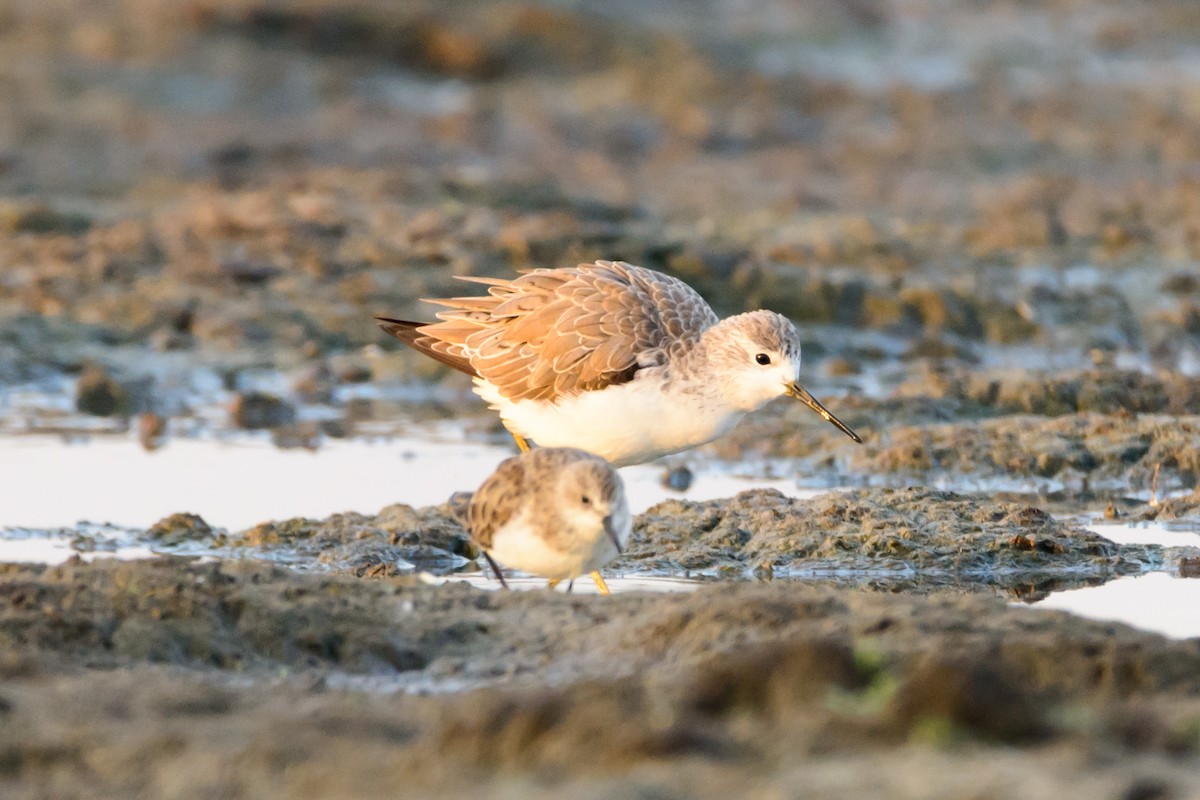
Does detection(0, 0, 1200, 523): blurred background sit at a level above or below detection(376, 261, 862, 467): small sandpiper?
above

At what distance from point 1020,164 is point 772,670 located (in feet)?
43.6

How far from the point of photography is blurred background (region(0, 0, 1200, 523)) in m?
10.6

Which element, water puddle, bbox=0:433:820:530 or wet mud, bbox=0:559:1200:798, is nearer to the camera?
wet mud, bbox=0:559:1200:798

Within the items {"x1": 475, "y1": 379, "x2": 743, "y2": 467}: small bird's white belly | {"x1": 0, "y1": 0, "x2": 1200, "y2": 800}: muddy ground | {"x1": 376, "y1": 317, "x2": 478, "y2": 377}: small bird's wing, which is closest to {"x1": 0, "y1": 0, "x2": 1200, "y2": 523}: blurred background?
{"x1": 0, "y1": 0, "x2": 1200, "y2": 800}: muddy ground

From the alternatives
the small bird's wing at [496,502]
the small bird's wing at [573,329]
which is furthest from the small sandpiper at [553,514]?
the small bird's wing at [573,329]

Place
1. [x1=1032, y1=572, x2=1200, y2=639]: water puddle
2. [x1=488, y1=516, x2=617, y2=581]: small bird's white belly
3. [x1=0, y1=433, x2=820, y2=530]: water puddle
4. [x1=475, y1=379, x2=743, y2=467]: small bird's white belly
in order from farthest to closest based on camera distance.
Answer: [x1=0, y1=433, x2=820, y2=530]: water puddle < [x1=475, y1=379, x2=743, y2=467]: small bird's white belly < [x1=1032, y1=572, x2=1200, y2=639]: water puddle < [x1=488, y1=516, x2=617, y2=581]: small bird's white belly

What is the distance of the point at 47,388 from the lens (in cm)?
1034

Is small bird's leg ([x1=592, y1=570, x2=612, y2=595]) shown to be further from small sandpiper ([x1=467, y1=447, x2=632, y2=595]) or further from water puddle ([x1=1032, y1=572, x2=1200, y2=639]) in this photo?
water puddle ([x1=1032, y1=572, x2=1200, y2=639])

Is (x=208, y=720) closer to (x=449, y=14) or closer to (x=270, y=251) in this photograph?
(x=270, y=251)

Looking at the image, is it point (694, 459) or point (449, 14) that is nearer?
point (694, 459)

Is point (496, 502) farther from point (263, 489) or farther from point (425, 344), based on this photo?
point (263, 489)

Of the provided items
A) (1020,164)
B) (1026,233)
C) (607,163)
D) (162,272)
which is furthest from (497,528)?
(1020,164)

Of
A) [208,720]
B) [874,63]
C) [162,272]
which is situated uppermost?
[874,63]

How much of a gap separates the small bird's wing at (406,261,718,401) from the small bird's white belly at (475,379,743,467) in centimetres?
10
